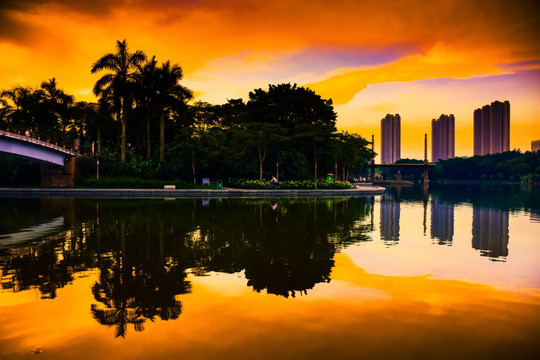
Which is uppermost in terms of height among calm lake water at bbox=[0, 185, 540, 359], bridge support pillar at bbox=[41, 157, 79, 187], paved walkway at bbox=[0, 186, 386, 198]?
bridge support pillar at bbox=[41, 157, 79, 187]

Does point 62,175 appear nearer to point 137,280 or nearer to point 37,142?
point 37,142

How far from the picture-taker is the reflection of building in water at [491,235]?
13702 millimetres

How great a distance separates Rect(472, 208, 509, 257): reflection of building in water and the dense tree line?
94.4ft

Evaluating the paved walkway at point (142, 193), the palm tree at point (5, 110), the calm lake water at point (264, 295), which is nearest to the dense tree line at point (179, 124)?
the palm tree at point (5, 110)

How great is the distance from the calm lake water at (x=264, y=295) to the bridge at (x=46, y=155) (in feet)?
103

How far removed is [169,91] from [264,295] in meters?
47.9

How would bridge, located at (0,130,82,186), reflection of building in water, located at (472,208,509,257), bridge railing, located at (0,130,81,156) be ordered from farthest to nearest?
bridge, located at (0,130,82,186) < bridge railing, located at (0,130,81,156) < reflection of building in water, located at (472,208,509,257)

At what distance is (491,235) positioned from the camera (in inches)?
679

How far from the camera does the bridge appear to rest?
42562 mm

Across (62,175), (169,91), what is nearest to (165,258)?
(62,175)

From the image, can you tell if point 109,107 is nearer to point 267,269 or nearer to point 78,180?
point 78,180

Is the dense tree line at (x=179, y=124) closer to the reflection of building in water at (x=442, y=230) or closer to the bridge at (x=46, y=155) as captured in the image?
the bridge at (x=46, y=155)

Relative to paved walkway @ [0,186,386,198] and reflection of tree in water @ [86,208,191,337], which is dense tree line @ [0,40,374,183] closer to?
paved walkway @ [0,186,386,198]

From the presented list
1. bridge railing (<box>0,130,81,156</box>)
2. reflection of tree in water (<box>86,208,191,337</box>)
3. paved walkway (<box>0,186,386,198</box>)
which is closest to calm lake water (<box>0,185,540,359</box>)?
reflection of tree in water (<box>86,208,191,337</box>)
